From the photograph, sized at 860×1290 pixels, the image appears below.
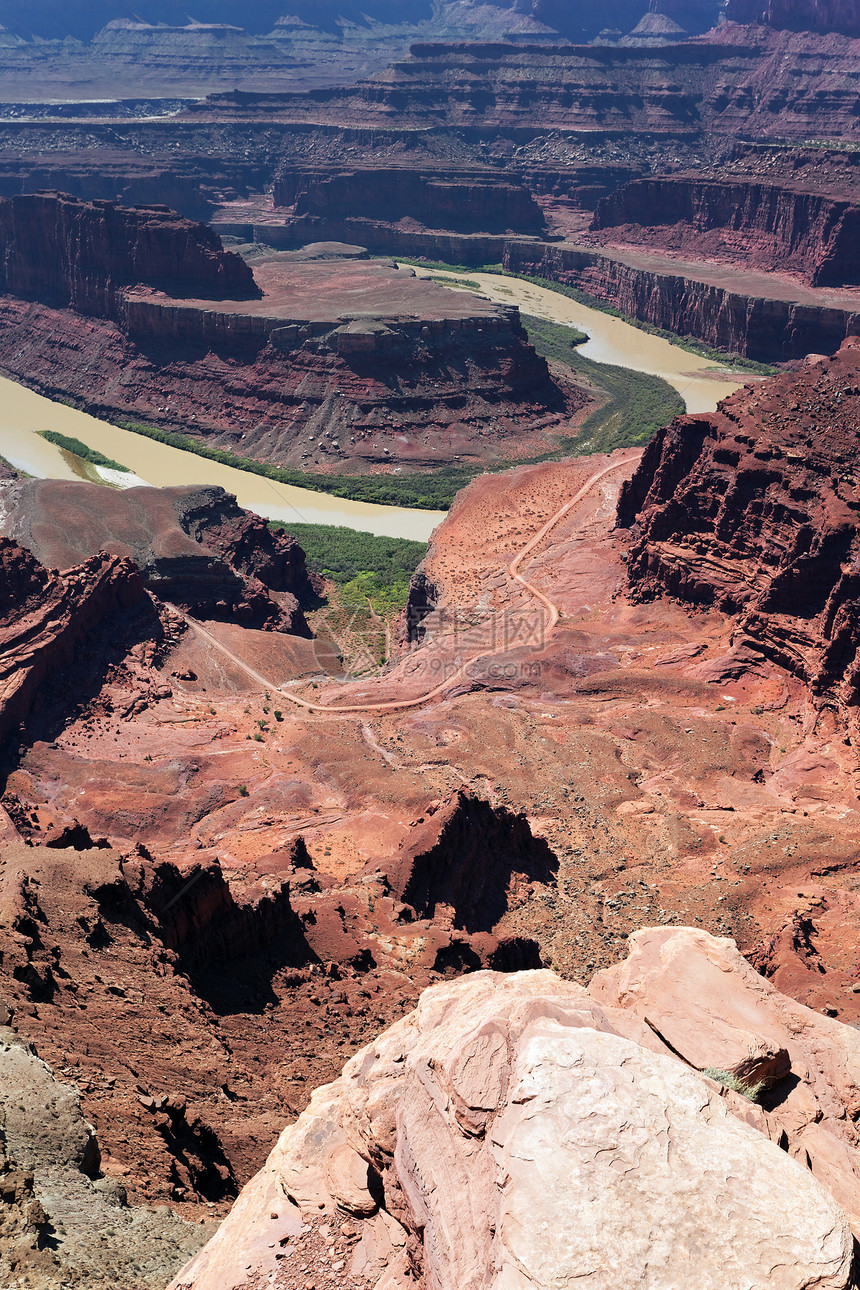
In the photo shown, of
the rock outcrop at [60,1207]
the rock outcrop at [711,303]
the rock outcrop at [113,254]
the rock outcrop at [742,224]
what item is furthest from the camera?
the rock outcrop at [742,224]

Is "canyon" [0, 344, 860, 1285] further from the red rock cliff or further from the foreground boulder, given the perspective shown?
the red rock cliff

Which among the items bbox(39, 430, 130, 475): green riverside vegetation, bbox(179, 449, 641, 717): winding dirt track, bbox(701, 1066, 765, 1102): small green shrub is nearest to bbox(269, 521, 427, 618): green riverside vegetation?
bbox(179, 449, 641, 717): winding dirt track

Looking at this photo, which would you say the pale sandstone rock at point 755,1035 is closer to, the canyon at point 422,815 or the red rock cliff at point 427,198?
the canyon at point 422,815

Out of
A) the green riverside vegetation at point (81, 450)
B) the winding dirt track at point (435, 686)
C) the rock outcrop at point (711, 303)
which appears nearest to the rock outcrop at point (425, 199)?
the rock outcrop at point (711, 303)

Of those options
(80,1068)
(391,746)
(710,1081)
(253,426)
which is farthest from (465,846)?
(253,426)

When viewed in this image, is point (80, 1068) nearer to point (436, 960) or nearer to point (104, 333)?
point (436, 960)
